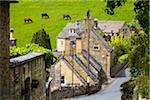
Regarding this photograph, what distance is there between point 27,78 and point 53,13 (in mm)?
93635

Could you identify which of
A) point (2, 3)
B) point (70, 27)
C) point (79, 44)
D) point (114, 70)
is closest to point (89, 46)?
point (79, 44)

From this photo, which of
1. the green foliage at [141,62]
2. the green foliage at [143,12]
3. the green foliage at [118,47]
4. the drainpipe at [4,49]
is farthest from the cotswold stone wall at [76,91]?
the green foliage at [143,12]

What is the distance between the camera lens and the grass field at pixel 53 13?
10225 cm

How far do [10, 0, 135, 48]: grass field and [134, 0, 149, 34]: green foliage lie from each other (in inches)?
2957

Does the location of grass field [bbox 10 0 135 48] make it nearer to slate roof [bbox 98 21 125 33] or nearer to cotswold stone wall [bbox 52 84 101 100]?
slate roof [bbox 98 21 125 33]

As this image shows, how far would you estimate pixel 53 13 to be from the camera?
115250 mm

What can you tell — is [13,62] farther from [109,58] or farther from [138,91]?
[109,58]

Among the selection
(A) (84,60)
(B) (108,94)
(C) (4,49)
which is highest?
(C) (4,49)

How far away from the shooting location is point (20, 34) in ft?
318

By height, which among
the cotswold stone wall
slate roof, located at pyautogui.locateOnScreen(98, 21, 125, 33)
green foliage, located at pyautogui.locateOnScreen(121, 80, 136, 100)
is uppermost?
slate roof, located at pyautogui.locateOnScreen(98, 21, 125, 33)

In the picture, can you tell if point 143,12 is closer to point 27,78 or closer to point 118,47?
point 27,78

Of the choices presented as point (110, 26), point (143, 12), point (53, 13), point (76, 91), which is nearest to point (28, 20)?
point (53, 13)

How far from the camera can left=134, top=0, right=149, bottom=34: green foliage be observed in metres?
17.4

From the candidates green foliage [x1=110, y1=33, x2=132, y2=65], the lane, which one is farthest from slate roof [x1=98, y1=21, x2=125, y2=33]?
the lane
